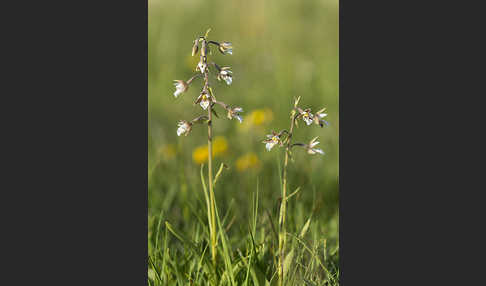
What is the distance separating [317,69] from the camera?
5.27 m

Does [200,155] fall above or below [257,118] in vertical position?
below

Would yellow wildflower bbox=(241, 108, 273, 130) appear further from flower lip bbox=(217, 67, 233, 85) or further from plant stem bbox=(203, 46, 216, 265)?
flower lip bbox=(217, 67, 233, 85)

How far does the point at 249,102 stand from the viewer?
4.96m

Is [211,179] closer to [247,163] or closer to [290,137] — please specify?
[290,137]

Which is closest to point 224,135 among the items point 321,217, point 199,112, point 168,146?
point 199,112

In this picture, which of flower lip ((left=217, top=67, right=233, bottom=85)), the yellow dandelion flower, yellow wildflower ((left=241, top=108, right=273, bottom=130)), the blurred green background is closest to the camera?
flower lip ((left=217, top=67, right=233, bottom=85))

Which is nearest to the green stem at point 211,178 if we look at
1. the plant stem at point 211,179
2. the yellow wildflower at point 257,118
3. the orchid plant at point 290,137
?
the plant stem at point 211,179

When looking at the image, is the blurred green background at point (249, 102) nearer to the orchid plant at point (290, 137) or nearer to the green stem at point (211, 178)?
the orchid plant at point (290, 137)

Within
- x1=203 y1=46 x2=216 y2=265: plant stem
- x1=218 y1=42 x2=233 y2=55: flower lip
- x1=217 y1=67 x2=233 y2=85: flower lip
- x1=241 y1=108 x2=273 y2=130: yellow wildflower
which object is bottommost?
x1=203 y1=46 x2=216 y2=265: plant stem

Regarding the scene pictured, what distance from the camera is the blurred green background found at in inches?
138

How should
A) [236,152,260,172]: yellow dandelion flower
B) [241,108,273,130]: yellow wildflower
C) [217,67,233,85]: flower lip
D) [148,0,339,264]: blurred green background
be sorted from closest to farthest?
[217,67,233,85]: flower lip → [148,0,339,264]: blurred green background → [236,152,260,172]: yellow dandelion flower → [241,108,273,130]: yellow wildflower

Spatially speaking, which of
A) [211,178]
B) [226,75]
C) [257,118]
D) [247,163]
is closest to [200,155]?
[247,163]

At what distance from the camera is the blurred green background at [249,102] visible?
352 centimetres

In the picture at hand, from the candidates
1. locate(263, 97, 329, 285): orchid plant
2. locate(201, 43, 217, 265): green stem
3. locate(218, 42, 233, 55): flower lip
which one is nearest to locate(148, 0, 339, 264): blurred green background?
locate(263, 97, 329, 285): orchid plant
